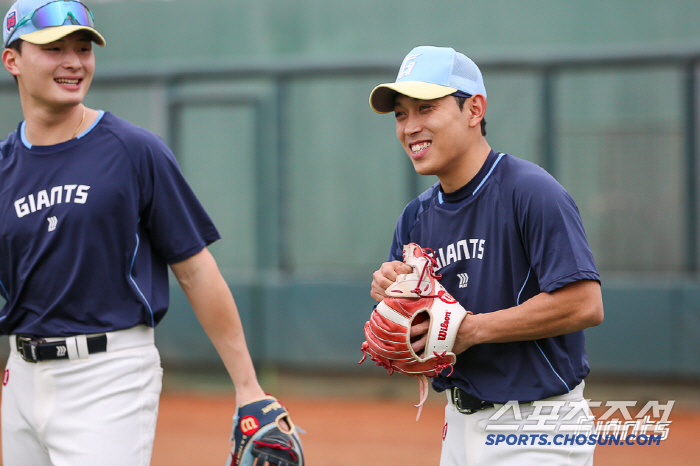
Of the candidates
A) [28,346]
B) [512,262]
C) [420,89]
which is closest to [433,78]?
[420,89]

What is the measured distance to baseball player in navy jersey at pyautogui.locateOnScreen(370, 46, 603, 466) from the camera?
220 centimetres

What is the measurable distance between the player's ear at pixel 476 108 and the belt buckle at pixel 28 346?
62.4 inches

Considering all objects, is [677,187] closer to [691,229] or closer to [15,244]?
[691,229]

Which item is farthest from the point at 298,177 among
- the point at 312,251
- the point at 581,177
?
the point at 581,177

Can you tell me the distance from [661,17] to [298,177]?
3999 millimetres

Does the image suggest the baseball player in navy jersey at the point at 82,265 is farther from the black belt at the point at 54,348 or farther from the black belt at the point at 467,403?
the black belt at the point at 467,403

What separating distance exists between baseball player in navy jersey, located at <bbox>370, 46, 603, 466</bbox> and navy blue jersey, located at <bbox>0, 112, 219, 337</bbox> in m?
0.76

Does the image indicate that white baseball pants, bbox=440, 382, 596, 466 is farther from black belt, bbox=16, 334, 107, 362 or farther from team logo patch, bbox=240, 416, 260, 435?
black belt, bbox=16, 334, 107, 362

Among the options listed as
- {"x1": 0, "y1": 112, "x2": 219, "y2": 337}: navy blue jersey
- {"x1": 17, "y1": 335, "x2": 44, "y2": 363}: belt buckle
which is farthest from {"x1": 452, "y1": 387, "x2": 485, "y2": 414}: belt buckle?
{"x1": 17, "y1": 335, "x2": 44, "y2": 363}: belt buckle

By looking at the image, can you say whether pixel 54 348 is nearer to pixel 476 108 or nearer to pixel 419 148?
pixel 419 148

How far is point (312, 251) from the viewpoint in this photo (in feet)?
25.2

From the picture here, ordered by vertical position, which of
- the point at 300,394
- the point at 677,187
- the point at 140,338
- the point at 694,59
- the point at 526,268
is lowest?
the point at 300,394

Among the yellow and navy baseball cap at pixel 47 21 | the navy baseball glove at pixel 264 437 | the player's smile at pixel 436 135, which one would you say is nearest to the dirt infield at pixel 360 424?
the navy baseball glove at pixel 264 437

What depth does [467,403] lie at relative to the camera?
240 cm
